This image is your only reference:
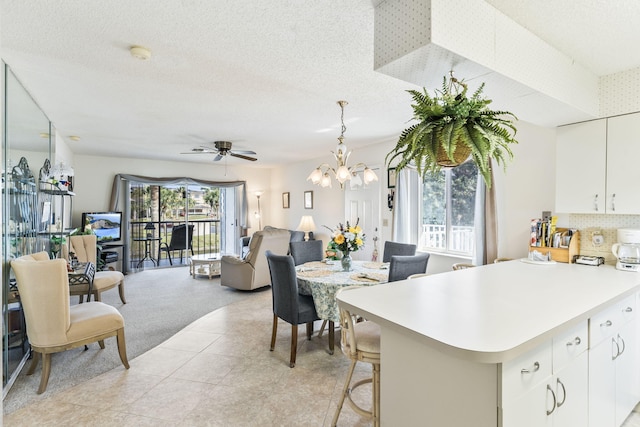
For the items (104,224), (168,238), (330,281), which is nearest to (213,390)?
(330,281)

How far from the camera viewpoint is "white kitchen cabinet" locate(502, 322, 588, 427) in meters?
1.12

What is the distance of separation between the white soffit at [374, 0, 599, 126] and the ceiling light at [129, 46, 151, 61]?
1.62 m

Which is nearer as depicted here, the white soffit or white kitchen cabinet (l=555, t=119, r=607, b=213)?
the white soffit

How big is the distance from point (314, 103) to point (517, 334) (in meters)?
2.86

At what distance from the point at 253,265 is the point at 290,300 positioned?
2.38 metres

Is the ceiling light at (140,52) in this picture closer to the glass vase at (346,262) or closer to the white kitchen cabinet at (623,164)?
the glass vase at (346,262)

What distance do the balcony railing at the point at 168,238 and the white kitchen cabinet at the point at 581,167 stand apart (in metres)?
7.31

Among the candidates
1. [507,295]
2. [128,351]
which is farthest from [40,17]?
[507,295]

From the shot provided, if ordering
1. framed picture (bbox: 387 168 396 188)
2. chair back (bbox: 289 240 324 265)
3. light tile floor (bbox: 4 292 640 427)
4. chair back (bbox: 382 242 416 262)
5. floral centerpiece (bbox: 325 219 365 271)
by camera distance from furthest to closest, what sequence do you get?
framed picture (bbox: 387 168 396 188) < chair back (bbox: 289 240 324 265) < chair back (bbox: 382 242 416 262) < floral centerpiece (bbox: 325 219 365 271) < light tile floor (bbox: 4 292 640 427)

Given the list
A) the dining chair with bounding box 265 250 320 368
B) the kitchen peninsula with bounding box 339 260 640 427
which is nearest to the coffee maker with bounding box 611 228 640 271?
the kitchen peninsula with bounding box 339 260 640 427

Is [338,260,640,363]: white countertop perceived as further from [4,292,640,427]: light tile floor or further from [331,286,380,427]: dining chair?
[4,292,640,427]: light tile floor

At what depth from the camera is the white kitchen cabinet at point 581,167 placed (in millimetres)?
2498

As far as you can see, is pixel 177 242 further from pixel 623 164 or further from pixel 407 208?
pixel 623 164

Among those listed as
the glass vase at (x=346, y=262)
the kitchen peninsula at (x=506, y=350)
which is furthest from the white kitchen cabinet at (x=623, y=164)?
the glass vase at (x=346, y=262)
